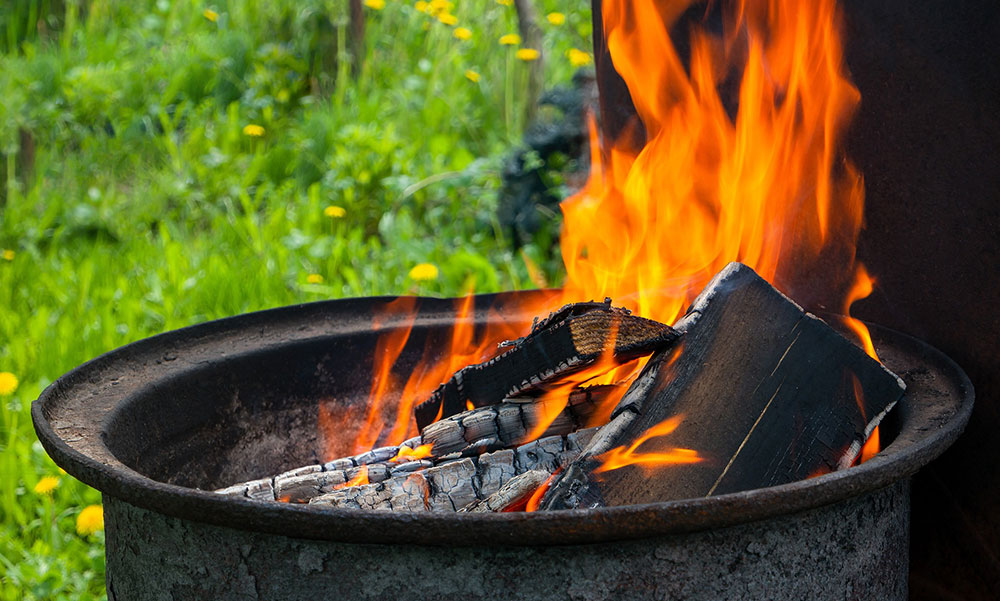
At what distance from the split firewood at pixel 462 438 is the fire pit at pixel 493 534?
27cm

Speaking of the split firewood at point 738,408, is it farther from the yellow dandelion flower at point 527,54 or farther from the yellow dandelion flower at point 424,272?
the yellow dandelion flower at point 527,54

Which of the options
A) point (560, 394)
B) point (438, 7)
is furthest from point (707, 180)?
point (438, 7)

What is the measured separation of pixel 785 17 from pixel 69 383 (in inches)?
55.5

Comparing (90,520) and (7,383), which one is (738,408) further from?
(7,383)

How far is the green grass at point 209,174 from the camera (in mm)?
3209

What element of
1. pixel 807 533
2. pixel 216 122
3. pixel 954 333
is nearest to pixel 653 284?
pixel 954 333

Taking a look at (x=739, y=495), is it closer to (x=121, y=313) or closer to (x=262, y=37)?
(x=121, y=313)

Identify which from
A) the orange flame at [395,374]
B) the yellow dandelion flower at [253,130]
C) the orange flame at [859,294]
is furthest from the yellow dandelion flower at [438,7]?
the orange flame at [859,294]

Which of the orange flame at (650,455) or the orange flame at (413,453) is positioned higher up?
the orange flame at (650,455)

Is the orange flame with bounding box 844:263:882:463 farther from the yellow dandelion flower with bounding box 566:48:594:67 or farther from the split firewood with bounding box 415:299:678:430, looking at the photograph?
the yellow dandelion flower with bounding box 566:48:594:67

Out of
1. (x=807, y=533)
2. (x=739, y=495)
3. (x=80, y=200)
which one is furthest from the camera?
(x=80, y=200)

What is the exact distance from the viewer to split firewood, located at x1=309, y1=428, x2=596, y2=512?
1542mm

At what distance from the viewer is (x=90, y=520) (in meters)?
2.39

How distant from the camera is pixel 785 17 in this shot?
1892mm
